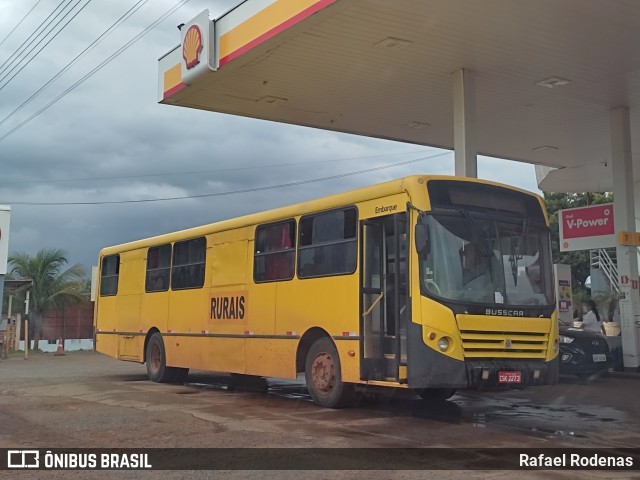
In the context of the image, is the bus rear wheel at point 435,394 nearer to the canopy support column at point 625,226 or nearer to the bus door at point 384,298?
the bus door at point 384,298

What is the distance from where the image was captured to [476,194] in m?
9.62

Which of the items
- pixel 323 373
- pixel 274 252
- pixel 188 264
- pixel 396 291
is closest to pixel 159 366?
pixel 188 264

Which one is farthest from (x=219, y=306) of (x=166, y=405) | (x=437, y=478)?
(x=437, y=478)

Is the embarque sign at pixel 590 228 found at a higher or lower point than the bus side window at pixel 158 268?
higher

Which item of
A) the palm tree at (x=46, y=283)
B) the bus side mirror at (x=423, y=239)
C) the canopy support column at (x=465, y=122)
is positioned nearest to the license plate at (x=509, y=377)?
the bus side mirror at (x=423, y=239)

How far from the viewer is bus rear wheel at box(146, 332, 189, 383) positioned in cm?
1527

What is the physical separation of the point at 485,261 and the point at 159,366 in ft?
28.9

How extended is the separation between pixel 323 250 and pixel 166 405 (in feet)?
11.5

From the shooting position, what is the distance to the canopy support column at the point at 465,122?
50.8ft

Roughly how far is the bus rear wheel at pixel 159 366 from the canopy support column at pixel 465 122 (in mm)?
7653

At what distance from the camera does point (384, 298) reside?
9.62 m

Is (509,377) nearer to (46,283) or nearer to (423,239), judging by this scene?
(423,239)

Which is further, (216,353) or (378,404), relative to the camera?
(216,353)

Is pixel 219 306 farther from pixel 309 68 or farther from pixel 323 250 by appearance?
pixel 309 68
